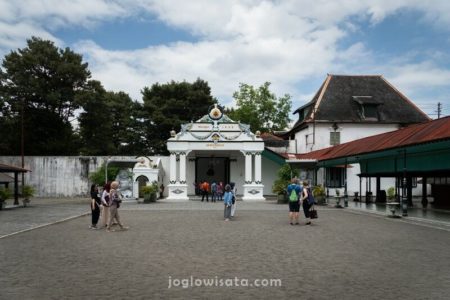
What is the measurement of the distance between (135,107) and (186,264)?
156 feet

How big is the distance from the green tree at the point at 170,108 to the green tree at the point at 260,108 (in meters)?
4.98

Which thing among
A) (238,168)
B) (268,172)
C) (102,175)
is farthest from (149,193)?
(268,172)

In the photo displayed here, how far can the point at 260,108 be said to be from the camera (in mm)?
59188

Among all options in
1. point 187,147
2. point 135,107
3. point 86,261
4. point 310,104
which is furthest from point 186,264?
point 135,107

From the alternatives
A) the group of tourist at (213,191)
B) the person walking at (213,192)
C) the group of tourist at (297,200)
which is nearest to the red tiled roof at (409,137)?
the group of tourist at (297,200)

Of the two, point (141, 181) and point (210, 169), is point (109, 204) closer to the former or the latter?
point (141, 181)

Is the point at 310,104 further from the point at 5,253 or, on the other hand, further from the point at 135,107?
the point at 5,253

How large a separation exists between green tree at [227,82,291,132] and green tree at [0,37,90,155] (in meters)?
19.3

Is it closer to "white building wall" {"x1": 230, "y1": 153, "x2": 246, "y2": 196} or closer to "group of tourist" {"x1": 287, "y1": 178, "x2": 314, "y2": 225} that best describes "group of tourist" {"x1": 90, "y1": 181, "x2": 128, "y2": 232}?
"group of tourist" {"x1": 287, "y1": 178, "x2": 314, "y2": 225}

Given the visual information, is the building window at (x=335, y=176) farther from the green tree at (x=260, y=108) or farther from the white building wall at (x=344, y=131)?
the green tree at (x=260, y=108)

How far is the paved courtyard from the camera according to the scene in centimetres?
697

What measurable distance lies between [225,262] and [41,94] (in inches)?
1548

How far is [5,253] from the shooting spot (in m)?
10.3

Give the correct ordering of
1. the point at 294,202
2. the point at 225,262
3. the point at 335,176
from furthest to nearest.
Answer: the point at 335,176 < the point at 294,202 < the point at 225,262
